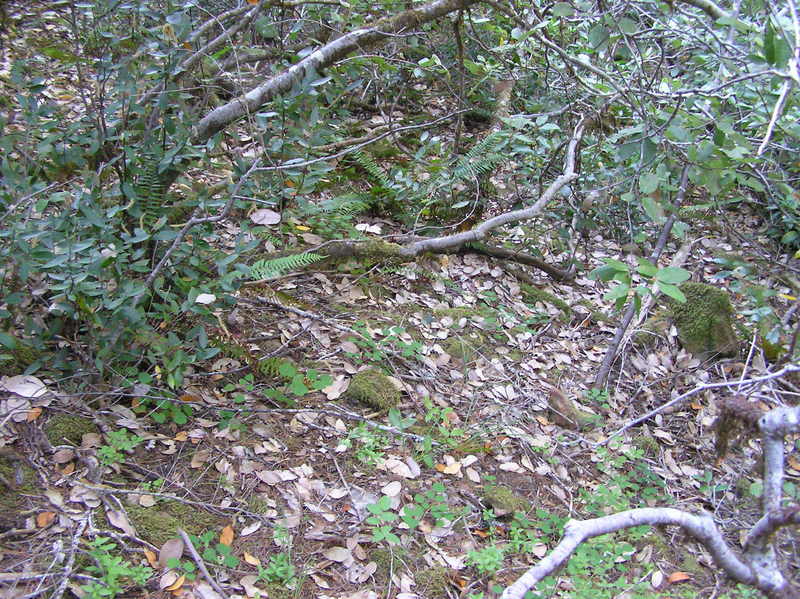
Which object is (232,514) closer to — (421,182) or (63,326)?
(63,326)

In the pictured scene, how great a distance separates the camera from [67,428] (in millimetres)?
2885

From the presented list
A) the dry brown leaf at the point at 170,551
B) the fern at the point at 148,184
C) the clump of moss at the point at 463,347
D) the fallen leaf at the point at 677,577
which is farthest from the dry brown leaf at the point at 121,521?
the fallen leaf at the point at 677,577

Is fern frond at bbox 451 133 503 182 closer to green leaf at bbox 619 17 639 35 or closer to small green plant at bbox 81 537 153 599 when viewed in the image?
green leaf at bbox 619 17 639 35

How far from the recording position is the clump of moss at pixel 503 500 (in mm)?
3377

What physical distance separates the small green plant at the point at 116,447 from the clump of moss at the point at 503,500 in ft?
5.97

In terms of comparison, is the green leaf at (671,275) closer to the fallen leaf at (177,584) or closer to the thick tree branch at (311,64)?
the thick tree branch at (311,64)

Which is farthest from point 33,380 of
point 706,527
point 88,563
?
point 706,527

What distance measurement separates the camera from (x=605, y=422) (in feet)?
14.2

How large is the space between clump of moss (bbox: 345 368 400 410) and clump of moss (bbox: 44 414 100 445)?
4.48 ft

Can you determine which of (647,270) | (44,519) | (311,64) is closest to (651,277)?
(647,270)

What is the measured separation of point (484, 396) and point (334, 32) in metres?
2.96

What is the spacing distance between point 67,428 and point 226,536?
0.89 meters

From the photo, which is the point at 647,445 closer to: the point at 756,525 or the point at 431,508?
the point at 431,508

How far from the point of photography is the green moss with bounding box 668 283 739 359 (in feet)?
16.6
